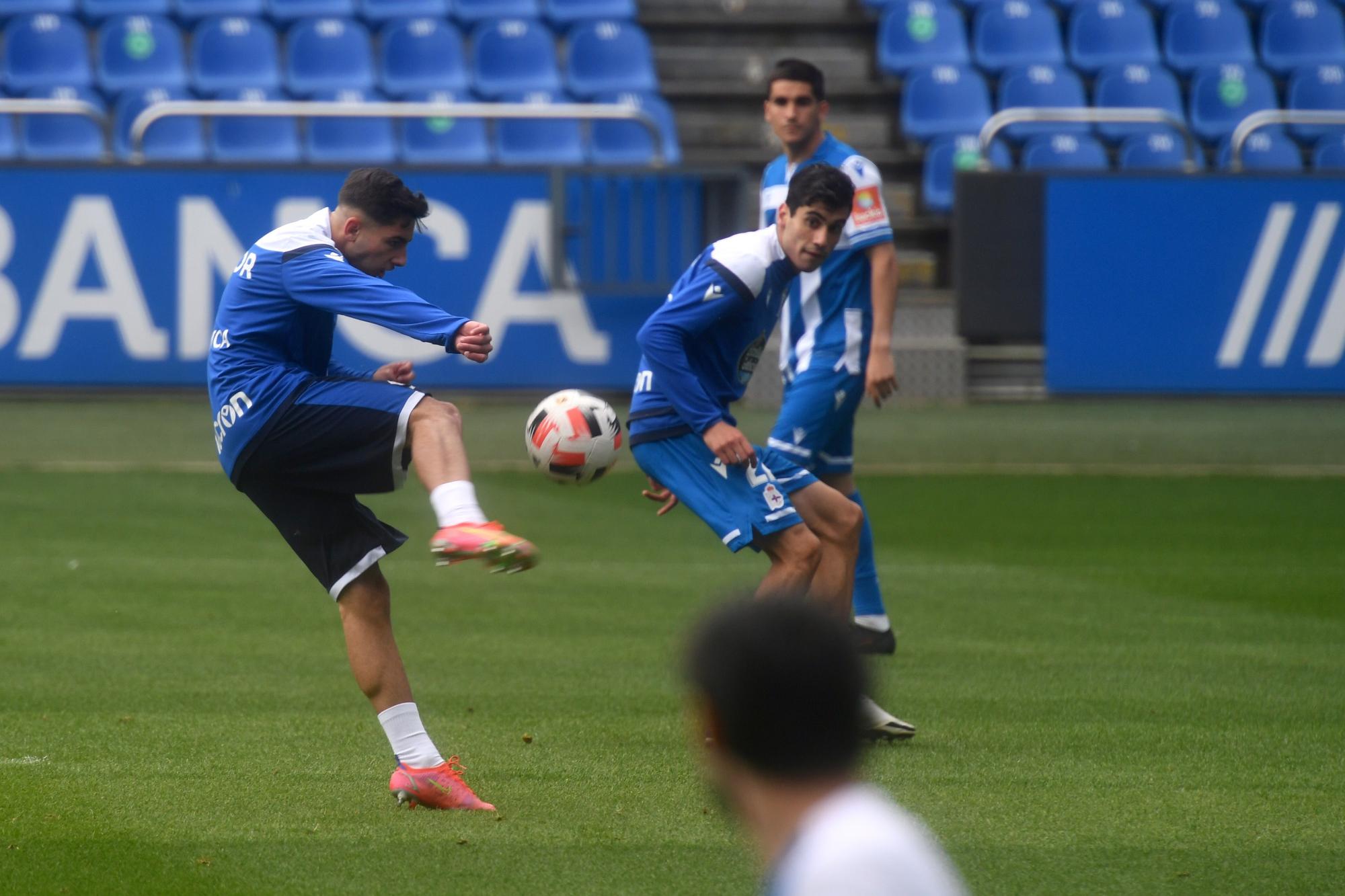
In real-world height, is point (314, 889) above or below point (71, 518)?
above

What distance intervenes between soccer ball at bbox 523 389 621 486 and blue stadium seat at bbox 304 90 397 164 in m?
10.6

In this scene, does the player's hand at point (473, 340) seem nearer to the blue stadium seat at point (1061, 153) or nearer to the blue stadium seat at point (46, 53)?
the blue stadium seat at point (1061, 153)

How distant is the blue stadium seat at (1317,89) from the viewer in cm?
1814

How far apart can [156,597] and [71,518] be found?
265 centimetres

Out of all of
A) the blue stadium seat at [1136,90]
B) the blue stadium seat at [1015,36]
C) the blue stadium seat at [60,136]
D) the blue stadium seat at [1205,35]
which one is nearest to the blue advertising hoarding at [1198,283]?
the blue stadium seat at [1136,90]

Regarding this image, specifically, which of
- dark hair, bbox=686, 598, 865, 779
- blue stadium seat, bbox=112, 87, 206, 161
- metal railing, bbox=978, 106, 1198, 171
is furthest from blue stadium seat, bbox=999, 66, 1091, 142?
dark hair, bbox=686, 598, 865, 779

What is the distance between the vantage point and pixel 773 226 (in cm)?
595

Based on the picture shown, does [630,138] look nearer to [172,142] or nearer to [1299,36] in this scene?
[172,142]

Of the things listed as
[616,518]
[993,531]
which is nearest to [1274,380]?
[993,531]

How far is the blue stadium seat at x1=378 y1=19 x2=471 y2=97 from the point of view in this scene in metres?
16.9

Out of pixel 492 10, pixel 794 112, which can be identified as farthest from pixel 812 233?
pixel 492 10

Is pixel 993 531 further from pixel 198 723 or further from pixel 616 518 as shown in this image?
pixel 198 723

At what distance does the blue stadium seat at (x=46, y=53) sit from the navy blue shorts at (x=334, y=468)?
12580mm

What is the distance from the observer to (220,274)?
13180 millimetres
